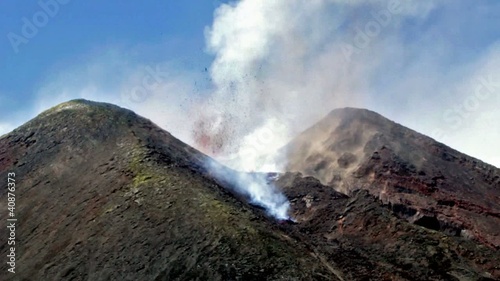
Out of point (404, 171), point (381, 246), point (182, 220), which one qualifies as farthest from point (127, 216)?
point (404, 171)

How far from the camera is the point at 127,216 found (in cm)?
3362

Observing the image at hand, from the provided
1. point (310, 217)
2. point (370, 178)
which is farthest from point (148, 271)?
point (370, 178)

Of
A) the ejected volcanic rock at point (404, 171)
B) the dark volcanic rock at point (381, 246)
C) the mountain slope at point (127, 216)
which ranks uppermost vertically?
the ejected volcanic rock at point (404, 171)

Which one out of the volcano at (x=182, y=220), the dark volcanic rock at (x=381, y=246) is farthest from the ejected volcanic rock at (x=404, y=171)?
the dark volcanic rock at (x=381, y=246)

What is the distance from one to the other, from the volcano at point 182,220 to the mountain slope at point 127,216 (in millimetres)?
89

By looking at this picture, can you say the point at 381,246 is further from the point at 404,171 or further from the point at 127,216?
the point at 404,171

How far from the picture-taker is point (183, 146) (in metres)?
50.7

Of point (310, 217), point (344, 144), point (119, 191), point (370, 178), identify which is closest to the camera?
point (119, 191)

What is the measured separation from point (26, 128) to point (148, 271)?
27.2 m

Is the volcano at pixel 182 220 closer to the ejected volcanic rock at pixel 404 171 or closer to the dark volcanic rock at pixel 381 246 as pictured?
the dark volcanic rock at pixel 381 246

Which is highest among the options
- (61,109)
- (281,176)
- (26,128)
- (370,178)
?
(370,178)

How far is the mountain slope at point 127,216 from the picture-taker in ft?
96.0

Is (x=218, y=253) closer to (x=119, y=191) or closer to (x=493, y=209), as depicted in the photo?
(x=119, y=191)

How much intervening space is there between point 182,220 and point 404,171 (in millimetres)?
37882
